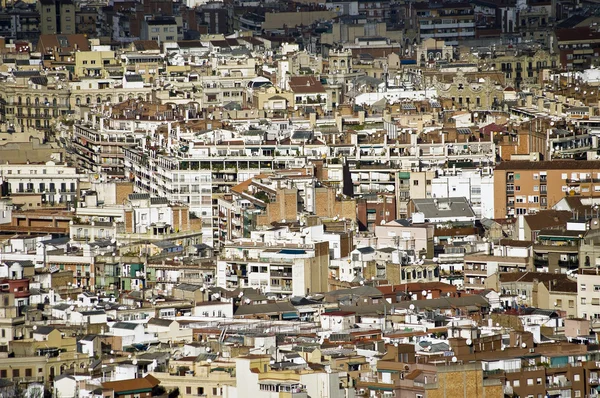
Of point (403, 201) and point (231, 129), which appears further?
point (231, 129)

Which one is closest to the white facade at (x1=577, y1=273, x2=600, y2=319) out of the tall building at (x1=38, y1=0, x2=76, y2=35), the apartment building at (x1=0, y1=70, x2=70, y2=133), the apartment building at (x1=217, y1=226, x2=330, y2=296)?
the apartment building at (x1=217, y1=226, x2=330, y2=296)

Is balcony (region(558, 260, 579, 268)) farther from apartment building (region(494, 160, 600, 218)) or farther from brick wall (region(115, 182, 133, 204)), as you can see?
brick wall (region(115, 182, 133, 204))

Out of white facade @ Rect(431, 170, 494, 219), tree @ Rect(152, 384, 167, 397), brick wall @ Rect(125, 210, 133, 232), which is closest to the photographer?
tree @ Rect(152, 384, 167, 397)

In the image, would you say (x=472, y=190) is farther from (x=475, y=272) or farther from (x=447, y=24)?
Result: (x=447, y=24)

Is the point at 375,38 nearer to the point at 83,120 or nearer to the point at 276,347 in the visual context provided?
the point at 83,120

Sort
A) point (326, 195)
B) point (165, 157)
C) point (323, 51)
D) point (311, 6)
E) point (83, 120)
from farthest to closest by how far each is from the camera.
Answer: point (311, 6) < point (323, 51) < point (83, 120) < point (165, 157) < point (326, 195)

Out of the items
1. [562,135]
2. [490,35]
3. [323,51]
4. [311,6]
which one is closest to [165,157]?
[562,135]
